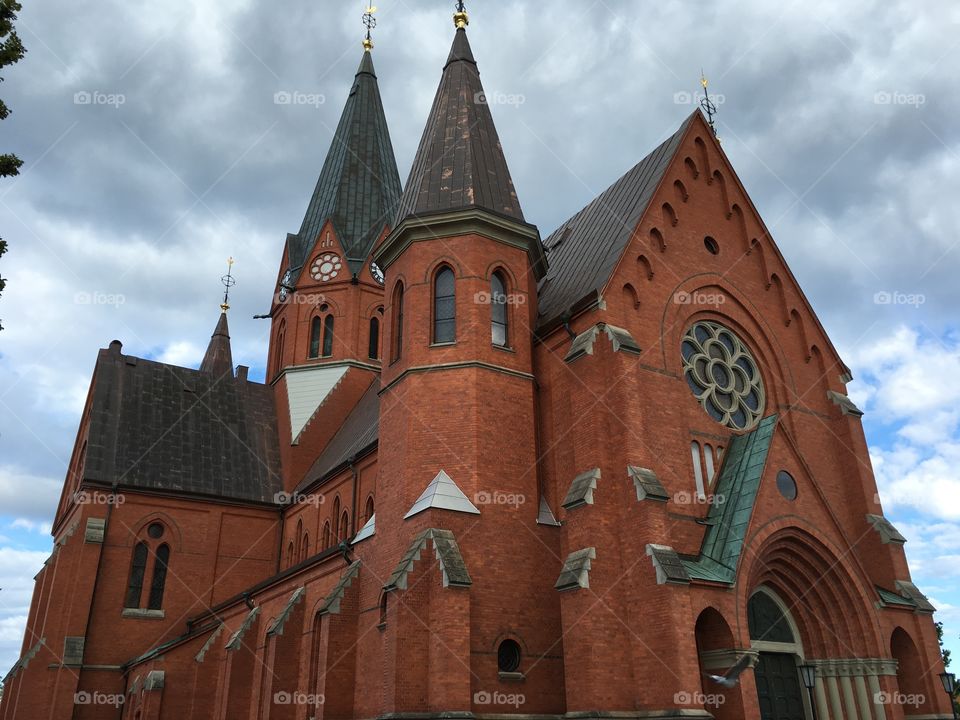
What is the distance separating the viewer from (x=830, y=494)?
71.1 ft

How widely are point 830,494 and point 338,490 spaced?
15.9 metres

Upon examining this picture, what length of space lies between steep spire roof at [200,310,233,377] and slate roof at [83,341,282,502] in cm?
1794

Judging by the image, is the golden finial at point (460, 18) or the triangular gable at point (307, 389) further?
the triangular gable at point (307, 389)

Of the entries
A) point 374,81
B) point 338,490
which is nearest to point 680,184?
point 338,490

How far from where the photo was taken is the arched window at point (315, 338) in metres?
39.0

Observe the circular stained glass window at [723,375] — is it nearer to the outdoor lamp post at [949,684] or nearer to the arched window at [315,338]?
the outdoor lamp post at [949,684]

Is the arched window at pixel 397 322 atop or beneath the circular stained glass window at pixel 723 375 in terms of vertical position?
atop

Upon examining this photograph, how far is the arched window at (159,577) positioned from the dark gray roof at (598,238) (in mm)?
18571

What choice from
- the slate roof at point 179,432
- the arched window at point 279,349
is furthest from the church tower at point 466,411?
the arched window at point 279,349

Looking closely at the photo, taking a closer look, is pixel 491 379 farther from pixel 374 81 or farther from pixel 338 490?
pixel 374 81

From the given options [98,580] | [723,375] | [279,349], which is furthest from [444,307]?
[279,349]

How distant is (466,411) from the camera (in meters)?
19.0

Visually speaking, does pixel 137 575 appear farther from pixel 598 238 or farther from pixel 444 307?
pixel 598 238

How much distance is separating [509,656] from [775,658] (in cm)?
640
